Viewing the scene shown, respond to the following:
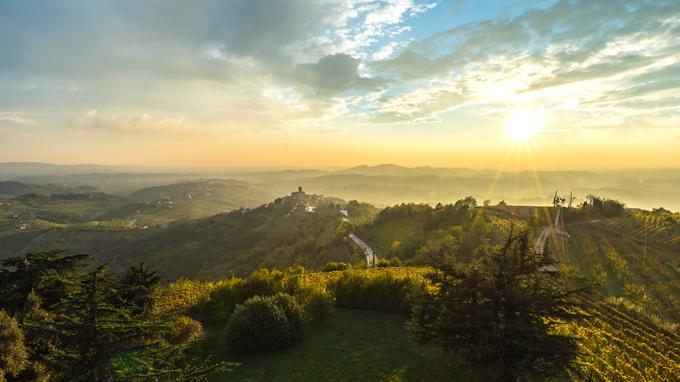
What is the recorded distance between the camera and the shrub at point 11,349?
10.2 m

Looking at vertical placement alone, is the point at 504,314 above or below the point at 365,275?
above

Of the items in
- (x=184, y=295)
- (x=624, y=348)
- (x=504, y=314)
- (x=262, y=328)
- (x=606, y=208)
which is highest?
(x=504, y=314)

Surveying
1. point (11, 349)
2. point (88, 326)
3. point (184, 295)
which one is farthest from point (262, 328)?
point (184, 295)

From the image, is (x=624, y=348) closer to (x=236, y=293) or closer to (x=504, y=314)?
(x=504, y=314)

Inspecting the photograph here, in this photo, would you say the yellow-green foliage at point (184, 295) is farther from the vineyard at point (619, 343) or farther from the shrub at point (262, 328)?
the shrub at point (262, 328)

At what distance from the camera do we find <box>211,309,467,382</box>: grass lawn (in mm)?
13828

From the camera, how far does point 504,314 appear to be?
11258 mm

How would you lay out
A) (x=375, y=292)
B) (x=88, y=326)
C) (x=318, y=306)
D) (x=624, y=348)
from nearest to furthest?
(x=88, y=326) < (x=624, y=348) < (x=318, y=306) < (x=375, y=292)

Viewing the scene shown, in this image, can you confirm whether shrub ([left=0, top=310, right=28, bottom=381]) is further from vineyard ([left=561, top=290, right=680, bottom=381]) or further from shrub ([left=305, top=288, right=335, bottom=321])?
vineyard ([left=561, top=290, right=680, bottom=381])

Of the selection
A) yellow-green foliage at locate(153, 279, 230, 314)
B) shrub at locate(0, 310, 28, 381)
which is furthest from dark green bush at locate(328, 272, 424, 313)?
shrub at locate(0, 310, 28, 381)

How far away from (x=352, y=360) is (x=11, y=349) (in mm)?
12708

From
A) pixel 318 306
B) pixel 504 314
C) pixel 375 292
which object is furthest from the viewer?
pixel 375 292

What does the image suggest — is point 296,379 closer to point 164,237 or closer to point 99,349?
point 99,349

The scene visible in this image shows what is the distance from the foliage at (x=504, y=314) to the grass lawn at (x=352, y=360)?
1930mm
